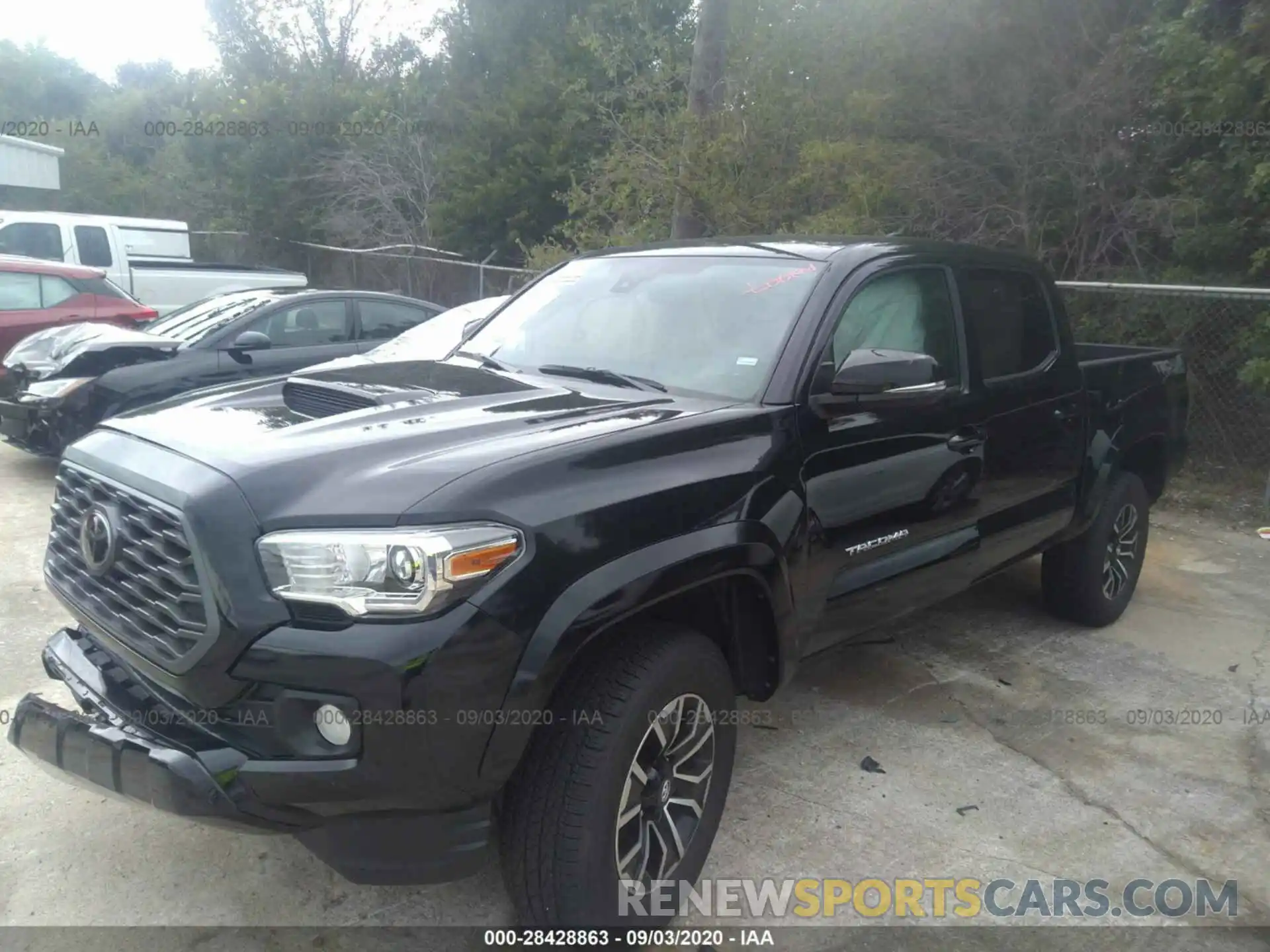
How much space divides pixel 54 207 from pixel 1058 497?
30560 mm

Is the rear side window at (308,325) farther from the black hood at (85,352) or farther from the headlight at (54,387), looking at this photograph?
the headlight at (54,387)

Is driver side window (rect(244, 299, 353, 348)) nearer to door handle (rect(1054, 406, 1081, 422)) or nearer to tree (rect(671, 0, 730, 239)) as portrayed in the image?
tree (rect(671, 0, 730, 239))

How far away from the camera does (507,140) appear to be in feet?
63.7

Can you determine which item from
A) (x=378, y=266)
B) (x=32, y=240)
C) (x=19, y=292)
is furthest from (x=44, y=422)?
(x=378, y=266)

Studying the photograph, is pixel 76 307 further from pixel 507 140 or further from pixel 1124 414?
pixel 507 140

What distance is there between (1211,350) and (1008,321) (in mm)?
5456

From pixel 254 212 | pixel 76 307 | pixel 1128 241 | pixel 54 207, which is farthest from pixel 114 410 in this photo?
pixel 54 207

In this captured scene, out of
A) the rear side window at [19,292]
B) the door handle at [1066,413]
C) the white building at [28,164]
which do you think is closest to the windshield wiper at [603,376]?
the door handle at [1066,413]

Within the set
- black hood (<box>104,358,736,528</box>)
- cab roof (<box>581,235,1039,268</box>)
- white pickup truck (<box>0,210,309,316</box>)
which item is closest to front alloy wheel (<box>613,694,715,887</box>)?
black hood (<box>104,358,736,528</box>)

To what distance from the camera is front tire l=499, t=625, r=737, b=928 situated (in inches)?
97.5

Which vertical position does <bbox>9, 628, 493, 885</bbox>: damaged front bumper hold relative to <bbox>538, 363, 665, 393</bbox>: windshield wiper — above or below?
below

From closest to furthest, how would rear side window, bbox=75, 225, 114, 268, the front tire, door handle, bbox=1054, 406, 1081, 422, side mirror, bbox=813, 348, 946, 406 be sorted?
the front tire
side mirror, bbox=813, 348, 946, 406
door handle, bbox=1054, 406, 1081, 422
rear side window, bbox=75, 225, 114, 268

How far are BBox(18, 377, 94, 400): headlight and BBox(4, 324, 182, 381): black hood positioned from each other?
0.07 m

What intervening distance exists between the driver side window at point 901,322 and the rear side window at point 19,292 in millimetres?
8870
